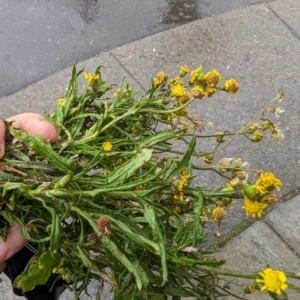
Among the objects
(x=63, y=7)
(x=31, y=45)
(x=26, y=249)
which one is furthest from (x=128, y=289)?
(x=63, y=7)

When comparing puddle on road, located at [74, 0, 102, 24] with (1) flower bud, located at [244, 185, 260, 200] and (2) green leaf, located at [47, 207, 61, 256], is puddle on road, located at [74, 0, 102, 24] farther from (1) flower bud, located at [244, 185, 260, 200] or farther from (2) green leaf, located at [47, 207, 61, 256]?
(1) flower bud, located at [244, 185, 260, 200]

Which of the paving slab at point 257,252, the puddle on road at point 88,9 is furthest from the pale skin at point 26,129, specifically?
the puddle on road at point 88,9

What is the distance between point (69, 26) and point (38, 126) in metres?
2.05

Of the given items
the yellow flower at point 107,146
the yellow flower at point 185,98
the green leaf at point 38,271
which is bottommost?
the green leaf at point 38,271

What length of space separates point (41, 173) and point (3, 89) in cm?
183

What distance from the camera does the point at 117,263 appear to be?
47.1 inches

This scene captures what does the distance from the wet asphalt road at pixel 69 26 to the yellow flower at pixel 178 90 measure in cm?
166

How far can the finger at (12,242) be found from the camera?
1.34 metres

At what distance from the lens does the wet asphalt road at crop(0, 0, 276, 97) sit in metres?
3.04

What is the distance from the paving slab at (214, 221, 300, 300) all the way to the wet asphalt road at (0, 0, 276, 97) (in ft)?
4.64

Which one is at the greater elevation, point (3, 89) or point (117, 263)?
point (117, 263)

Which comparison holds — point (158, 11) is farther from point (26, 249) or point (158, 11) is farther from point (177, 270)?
point (177, 270)

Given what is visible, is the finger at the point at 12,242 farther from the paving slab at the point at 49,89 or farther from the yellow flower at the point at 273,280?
the paving slab at the point at 49,89

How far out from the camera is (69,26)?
3.25m
